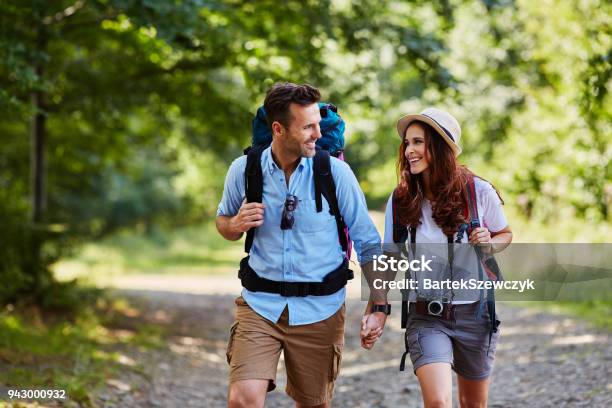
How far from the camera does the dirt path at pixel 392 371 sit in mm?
7082

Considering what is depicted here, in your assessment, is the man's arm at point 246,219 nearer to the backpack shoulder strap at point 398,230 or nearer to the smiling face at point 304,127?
the smiling face at point 304,127

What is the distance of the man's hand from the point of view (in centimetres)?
435

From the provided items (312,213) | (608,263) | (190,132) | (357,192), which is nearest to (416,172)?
(357,192)

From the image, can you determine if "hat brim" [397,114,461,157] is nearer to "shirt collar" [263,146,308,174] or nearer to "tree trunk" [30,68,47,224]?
"shirt collar" [263,146,308,174]

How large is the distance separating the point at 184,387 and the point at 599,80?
4.73 m

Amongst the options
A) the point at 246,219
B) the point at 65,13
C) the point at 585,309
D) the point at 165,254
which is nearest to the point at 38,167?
the point at 65,13

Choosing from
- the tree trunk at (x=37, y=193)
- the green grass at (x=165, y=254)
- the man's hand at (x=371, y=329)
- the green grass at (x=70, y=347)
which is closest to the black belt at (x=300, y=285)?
the man's hand at (x=371, y=329)

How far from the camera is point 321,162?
439 cm

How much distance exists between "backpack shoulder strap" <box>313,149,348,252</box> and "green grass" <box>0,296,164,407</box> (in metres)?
3.19

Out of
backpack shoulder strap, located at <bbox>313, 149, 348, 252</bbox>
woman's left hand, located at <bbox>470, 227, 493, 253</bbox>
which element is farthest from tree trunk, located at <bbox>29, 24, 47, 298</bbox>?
woman's left hand, located at <bbox>470, 227, 493, 253</bbox>

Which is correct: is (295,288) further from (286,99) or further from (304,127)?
(286,99)

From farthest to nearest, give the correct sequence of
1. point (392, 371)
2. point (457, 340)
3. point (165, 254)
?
1. point (165, 254)
2. point (392, 371)
3. point (457, 340)

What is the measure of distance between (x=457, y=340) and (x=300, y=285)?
89 cm

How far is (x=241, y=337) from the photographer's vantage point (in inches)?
172
